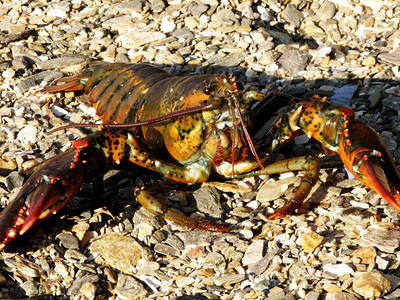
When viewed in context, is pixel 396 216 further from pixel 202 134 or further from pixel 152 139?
pixel 152 139

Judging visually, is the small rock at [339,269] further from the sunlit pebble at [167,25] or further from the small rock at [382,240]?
the sunlit pebble at [167,25]

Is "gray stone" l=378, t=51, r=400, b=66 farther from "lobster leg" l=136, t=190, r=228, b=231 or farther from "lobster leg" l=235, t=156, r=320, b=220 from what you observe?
"lobster leg" l=136, t=190, r=228, b=231

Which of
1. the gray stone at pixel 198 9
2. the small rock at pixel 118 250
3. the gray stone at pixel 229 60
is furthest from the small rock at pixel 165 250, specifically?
the gray stone at pixel 198 9

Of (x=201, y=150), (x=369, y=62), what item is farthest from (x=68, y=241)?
(x=369, y=62)

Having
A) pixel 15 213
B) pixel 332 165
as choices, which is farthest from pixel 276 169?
pixel 15 213

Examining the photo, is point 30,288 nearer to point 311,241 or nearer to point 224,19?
point 311,241

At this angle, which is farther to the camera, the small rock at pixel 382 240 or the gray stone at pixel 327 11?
the gray stone at pixel 327 11
